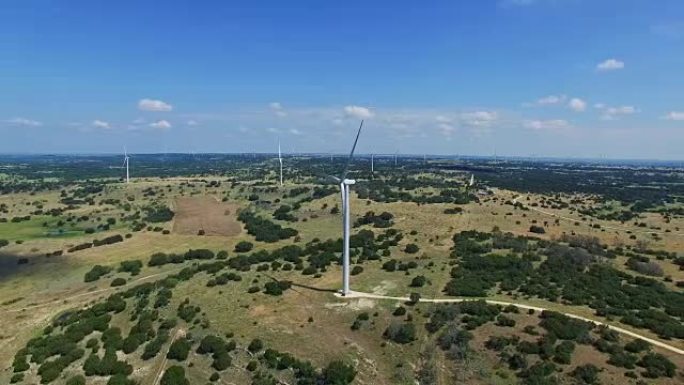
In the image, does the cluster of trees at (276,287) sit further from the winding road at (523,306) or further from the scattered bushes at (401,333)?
the scattered bushes at (401,333)

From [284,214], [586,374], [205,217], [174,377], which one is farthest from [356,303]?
[205,217]

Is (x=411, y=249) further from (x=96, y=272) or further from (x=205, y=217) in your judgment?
(x=205, y=217)

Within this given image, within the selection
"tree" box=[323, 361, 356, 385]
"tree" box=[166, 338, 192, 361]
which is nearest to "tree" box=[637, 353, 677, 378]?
"tree" box=[323, 361, 356, 385]

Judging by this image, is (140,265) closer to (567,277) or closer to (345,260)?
(345,260)

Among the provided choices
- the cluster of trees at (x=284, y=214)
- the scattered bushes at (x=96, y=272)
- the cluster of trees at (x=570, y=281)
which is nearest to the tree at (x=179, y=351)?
the cluster of trees at (x=570, y=281)

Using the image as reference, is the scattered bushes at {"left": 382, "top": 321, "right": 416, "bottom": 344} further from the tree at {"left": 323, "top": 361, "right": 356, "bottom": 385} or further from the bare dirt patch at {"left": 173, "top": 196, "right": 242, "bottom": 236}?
the bare dirt patch at {"left": 173, "top": 196, "right": 242, "bottom": 236}

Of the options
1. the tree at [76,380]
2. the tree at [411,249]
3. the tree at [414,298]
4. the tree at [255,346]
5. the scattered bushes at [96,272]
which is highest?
the tree at [411,249]
